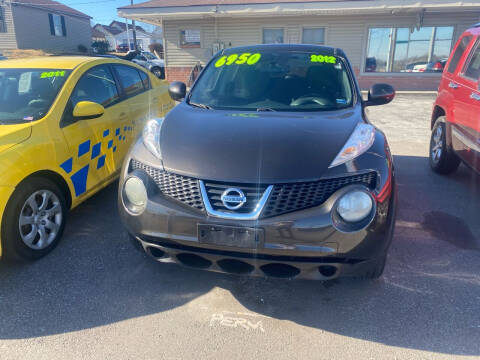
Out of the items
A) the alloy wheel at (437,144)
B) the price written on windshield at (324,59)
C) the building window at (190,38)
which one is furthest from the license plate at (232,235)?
the building window at (190,38)

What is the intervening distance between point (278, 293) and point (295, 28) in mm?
14270

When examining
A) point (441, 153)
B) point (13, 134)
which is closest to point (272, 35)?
point (441, 153)

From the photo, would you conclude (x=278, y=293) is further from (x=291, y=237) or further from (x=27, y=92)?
(x=27, y=92)

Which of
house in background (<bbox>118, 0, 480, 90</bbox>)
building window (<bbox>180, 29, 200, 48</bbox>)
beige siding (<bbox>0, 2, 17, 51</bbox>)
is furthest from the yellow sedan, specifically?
beige siding (<bbox>0, 2, 17, 51</bbox>)

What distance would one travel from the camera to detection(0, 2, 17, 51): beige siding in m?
24.6

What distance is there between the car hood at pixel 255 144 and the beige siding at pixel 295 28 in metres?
13.3

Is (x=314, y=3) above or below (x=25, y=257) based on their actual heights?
above

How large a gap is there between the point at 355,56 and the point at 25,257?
14.7m

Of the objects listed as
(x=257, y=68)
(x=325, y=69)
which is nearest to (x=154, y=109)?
(x=257, y=68)

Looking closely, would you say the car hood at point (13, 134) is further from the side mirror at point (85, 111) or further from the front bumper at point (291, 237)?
the front bumper at point (291, 237)

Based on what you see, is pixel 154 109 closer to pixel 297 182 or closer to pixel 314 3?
pixel 297 182

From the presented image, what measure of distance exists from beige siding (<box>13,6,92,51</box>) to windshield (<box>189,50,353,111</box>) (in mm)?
27410

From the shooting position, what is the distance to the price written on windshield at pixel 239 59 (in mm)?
3770

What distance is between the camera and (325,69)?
3611 mm
